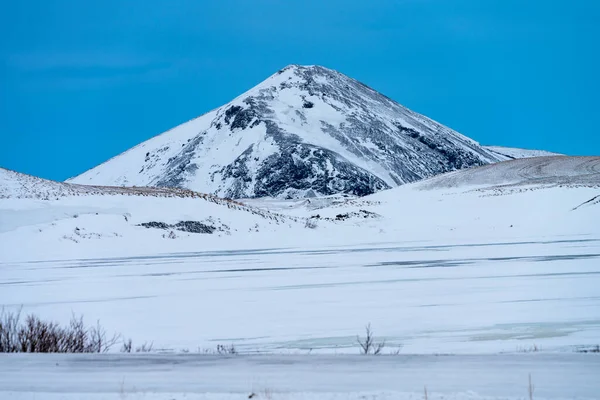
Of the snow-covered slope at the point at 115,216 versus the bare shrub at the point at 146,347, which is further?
the snow-covered slope at the point at 115,216

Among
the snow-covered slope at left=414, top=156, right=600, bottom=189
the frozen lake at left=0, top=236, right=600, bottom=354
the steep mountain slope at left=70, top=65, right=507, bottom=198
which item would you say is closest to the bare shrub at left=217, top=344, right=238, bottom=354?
the frozen lake at left=0, top=236, right=600, bottom=354

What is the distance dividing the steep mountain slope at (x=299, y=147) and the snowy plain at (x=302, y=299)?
3712 inches

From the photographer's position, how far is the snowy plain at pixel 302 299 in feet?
22.5

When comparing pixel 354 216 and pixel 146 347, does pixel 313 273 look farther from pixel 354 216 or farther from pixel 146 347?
pixel 354 216

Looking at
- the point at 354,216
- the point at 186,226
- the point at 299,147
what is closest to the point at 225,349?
the point at 186,226

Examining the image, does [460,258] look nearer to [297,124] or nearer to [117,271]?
[117,271]

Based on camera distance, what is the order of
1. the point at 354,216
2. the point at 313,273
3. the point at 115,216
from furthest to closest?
the point at 354,216
the point at 115,216
the point at 313,273

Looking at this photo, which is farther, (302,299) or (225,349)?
(302,299)

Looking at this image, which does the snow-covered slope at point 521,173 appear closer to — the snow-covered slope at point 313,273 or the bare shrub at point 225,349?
the snow-covered slope at point 313,273

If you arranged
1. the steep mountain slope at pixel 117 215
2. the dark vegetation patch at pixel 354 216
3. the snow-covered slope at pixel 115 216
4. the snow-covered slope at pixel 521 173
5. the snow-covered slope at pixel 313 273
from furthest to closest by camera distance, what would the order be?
the snow-covered slope at pixel 521 173 < the dark vegetation patch at pixel 354 216 < the steep mountain slope at pixel 117 215 < the snow-covered slope at pixel 115 216 < the snow-covered slope at pixel 313 273

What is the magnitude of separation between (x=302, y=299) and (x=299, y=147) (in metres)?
130

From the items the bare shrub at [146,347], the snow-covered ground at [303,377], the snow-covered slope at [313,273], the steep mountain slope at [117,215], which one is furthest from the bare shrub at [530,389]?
the steep mountain slope at [117,215]

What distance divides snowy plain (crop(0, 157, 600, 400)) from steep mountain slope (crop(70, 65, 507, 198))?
309 ft

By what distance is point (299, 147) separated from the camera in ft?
474
